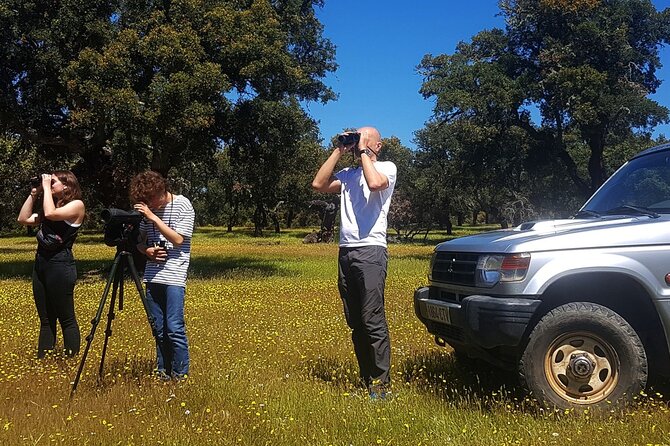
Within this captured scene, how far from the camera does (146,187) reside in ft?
17.6

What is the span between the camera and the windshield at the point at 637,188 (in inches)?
214

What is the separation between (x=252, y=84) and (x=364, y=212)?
13.7 m

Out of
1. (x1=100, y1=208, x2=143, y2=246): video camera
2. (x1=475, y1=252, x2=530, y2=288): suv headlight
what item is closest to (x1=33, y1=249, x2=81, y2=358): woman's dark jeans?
(x1=100, y1=208, x2=143, y2=246): video camera

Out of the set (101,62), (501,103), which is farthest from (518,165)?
(101,62)

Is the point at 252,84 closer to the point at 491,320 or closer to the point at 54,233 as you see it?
the point at 54,233

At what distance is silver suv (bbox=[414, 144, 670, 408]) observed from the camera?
4.47m

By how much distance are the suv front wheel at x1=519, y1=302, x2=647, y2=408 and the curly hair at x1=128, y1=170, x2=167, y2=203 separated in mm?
3330

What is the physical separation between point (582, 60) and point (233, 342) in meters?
20.4

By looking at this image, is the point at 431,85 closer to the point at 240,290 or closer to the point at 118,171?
the point at 118,171

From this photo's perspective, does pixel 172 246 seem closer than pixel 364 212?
No

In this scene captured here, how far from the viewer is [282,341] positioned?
25.4 ft

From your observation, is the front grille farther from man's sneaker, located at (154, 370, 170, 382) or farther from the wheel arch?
man's sneaker, located at (154, 370, 170, 382)

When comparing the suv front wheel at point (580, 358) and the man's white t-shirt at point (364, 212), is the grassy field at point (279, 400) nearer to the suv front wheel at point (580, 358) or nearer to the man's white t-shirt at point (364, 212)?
the suv front wheel at point (580, 358)

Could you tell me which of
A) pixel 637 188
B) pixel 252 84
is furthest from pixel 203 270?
pixel 637 188
